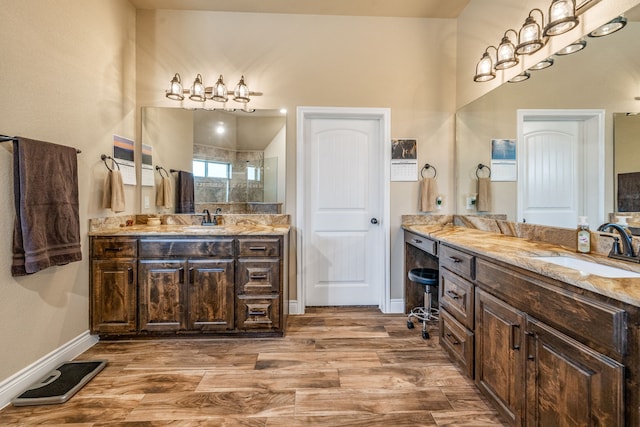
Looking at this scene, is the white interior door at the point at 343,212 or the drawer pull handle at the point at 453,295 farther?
the white interior door at the point at 343,212

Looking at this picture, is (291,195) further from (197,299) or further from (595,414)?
(595,414)

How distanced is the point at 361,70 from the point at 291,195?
1479mm

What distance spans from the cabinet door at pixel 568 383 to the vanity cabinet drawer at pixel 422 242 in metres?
1.09

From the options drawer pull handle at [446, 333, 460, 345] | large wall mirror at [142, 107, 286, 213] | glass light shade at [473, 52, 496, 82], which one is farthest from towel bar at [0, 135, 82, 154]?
glass light shade at [473, 52, 496, 82]

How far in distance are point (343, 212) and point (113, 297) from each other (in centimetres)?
223

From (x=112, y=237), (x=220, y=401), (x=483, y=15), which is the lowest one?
(x=220, y=401)

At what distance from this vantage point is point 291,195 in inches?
124

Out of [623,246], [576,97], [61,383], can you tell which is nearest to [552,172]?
[576,97]

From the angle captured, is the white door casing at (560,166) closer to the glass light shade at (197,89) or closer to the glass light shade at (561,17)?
the glass light shade at (561,17)

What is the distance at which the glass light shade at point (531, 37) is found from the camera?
202 cm

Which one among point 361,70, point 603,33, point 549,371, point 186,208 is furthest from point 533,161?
point 186,208

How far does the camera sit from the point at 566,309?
1.18 metres

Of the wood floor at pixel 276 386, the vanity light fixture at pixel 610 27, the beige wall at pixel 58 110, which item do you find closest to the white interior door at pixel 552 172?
the vanity light fixture at pixel 610 27

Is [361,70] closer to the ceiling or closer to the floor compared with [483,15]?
closer to the floor
